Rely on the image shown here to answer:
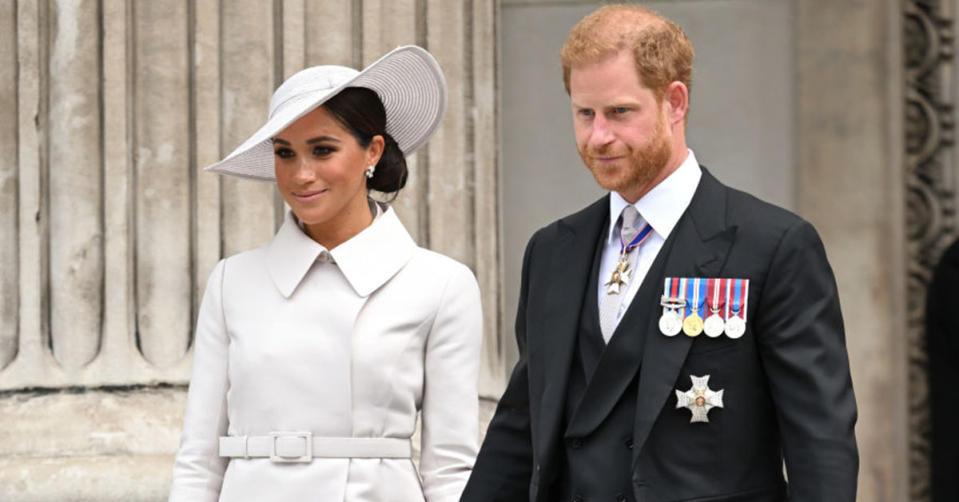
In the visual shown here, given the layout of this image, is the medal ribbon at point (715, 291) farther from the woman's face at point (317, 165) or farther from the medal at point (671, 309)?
the woman's face at point (317, 165)

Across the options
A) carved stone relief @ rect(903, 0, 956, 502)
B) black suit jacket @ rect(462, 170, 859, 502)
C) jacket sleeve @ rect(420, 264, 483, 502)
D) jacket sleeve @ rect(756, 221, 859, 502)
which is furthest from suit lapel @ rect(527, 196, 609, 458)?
carved stone relief @ rect(903, 0, 956, 502)

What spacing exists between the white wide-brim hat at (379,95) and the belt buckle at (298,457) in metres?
0.61

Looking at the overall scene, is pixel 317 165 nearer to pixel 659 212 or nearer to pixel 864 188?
pixel 659 212

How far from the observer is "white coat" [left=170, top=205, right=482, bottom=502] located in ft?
12.4

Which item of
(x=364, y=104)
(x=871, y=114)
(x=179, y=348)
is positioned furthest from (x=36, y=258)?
(x=871, y=114)

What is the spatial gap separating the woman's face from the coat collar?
0.08m

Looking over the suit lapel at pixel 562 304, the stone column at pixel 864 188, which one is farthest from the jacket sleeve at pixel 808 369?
the stone column at pixel 864 188

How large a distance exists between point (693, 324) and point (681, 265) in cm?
12

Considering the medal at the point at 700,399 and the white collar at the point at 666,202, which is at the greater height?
the white collar at the point at 666,202

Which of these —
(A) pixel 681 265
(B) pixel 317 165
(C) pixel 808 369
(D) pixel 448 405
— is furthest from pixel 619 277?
(B) pixel 317 165

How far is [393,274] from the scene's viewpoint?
12.9ft

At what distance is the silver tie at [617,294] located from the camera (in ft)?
10.2

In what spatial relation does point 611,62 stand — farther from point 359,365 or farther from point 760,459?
point 359,365

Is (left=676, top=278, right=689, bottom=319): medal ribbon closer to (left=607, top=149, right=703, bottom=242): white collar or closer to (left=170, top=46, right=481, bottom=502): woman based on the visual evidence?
(left=607, top=149, right=703, bottom=242): white collar
